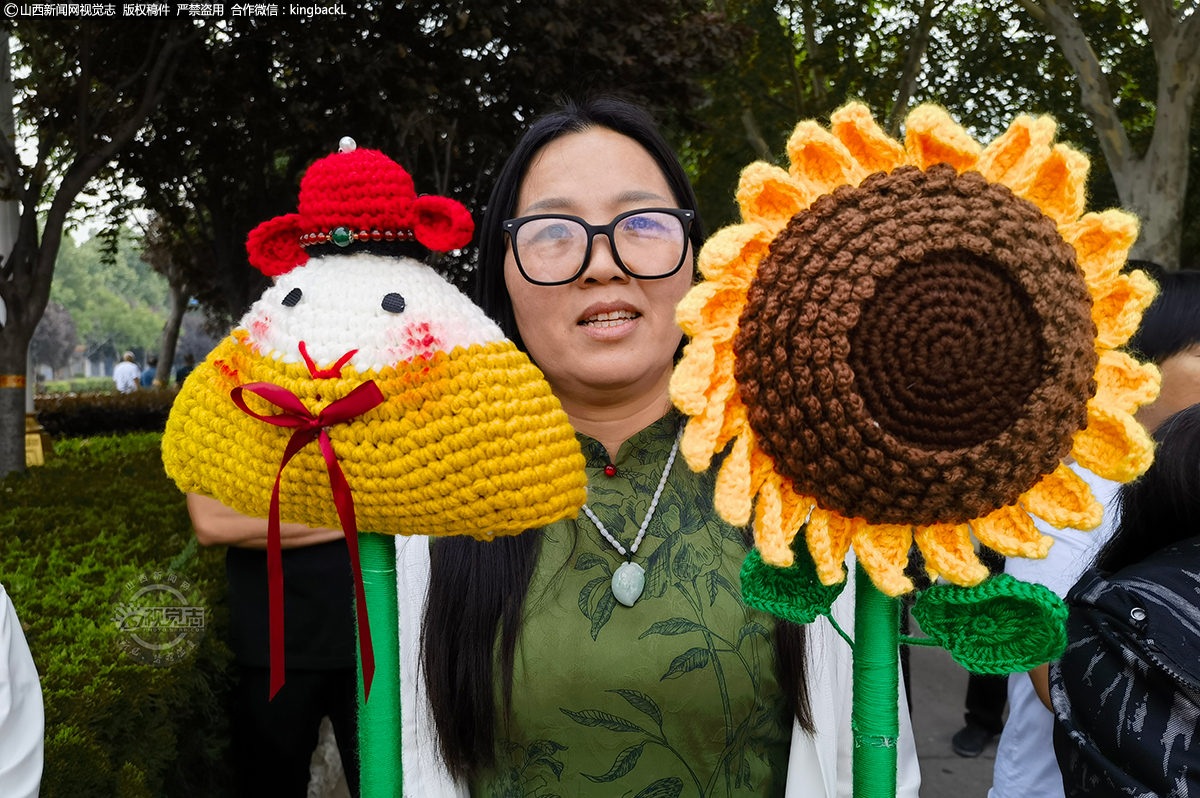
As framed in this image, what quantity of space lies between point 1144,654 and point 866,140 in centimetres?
87

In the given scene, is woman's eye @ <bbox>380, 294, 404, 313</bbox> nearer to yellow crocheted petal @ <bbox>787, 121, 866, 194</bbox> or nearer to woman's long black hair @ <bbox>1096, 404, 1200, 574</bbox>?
yellow crocheted petal @ <bbox>787, 121, 866, 194</bbox>

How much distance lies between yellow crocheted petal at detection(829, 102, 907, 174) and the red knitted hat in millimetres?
470

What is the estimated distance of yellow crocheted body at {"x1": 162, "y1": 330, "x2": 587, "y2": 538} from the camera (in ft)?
2.94

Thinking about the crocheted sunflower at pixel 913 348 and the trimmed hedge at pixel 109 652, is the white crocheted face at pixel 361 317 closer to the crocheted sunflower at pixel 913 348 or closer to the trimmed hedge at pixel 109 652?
the crocheted sunflower at pixel 913 348

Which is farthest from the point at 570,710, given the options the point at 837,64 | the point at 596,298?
the point at 837,64

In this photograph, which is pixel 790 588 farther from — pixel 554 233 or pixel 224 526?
pixel 224 526

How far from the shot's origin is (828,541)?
82 cm

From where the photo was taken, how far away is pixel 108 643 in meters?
2.03

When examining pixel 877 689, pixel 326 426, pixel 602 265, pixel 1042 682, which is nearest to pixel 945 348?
pixel 877 689

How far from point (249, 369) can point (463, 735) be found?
2.27ft

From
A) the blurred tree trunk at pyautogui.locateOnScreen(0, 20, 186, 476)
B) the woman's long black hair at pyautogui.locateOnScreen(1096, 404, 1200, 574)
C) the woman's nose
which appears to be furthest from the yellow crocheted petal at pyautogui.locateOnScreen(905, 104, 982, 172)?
the blurred tree trunk at pyautogui.locateOnScreen(0, 20, 186, 476)

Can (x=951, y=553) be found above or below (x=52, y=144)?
below

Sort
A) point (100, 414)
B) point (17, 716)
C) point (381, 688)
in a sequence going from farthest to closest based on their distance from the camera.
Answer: point (100, 414)
point (17, 716)
point (381, 688)

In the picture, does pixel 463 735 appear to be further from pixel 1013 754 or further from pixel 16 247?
pixel 16 247
